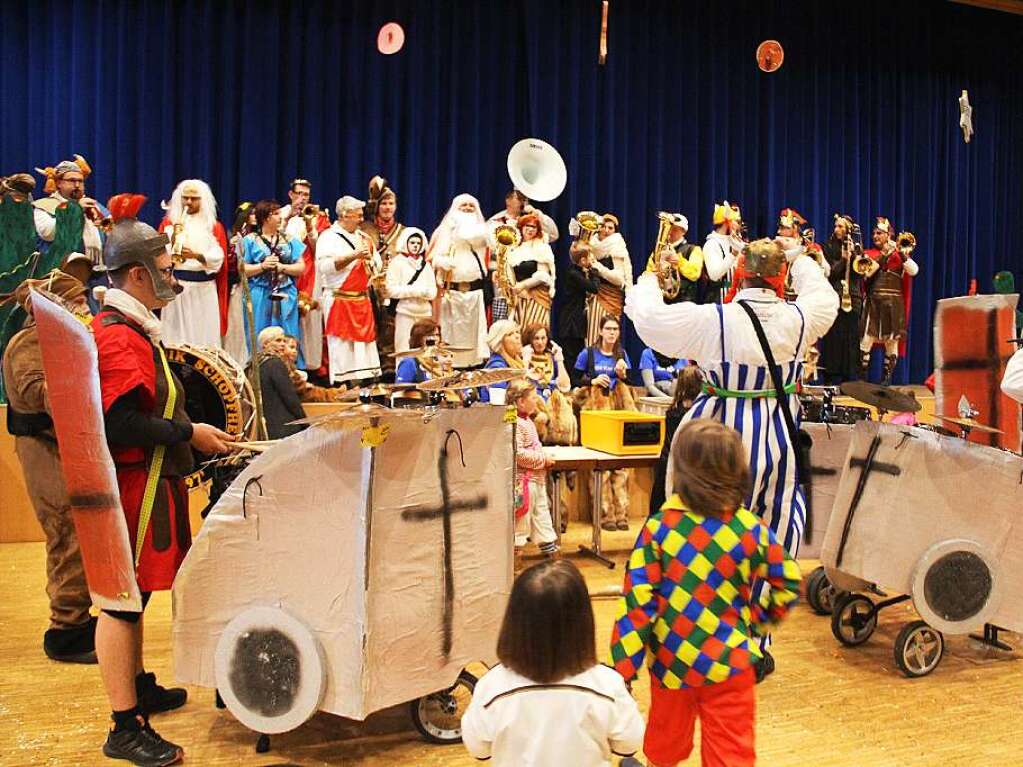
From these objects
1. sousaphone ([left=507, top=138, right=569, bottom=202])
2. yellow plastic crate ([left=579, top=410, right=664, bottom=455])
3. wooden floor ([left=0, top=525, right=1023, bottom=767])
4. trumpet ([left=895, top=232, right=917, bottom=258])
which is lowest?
wooden floor ([left=0, top=525, right=1023, bottom=767])

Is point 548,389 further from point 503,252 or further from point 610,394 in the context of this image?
point 503,252

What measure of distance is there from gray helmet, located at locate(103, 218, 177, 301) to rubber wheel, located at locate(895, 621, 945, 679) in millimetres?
3223

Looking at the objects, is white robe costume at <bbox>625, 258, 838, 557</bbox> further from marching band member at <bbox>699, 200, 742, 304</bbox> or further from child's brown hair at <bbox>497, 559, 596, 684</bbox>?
marching band member at <bbox>699, 200, 742, 304</bbox>

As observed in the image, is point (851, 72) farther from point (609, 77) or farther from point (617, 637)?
point (617, 637)

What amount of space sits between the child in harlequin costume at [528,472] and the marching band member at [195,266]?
270 cm

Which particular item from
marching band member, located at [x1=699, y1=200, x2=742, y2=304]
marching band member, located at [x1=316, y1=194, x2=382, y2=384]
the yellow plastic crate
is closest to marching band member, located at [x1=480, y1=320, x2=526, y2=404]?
the yellow plastic crate

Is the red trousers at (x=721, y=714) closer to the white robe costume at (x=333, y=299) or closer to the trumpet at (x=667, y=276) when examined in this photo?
the white robe costume at (x=333, y=299)

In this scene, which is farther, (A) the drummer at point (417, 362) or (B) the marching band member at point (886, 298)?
(B) the marching band member at point (886, 298)

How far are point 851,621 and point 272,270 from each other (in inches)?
199

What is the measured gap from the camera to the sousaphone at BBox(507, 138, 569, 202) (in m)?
10.3

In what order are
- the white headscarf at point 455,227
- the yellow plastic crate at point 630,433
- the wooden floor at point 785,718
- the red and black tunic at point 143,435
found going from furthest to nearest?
the white headscarf at point 455,227
the yellow plastic crate at point 630,433
the wooden floor at point 785,718
the red and black tunic at point 143,435

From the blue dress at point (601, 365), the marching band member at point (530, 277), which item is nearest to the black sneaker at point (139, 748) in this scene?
the blue dress at point (601, 365)

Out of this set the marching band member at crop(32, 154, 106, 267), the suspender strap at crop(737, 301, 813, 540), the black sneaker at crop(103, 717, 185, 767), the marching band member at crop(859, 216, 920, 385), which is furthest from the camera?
the marching band member at crop(859, 216, 920, 385)

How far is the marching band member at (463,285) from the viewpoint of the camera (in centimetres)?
830
